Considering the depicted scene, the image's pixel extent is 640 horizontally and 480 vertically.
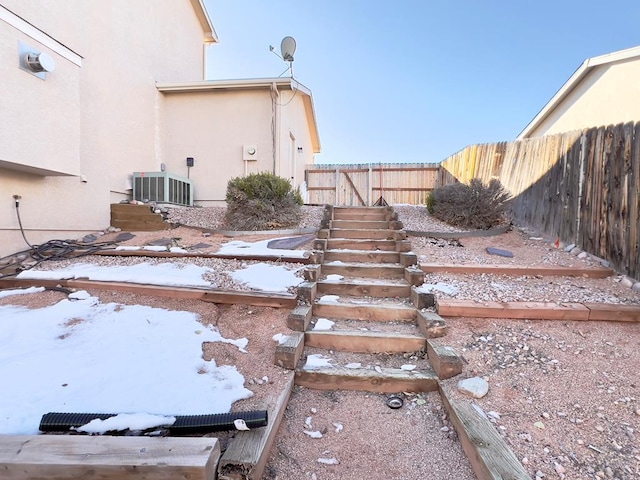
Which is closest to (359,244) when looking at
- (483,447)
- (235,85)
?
(483,447)

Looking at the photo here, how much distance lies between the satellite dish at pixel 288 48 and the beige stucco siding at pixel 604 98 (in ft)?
29.8

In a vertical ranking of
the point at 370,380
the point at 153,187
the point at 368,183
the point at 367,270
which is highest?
the point at 368,183

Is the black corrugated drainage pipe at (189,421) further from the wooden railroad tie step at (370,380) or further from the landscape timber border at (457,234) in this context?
the landscape timber border at (457,234)

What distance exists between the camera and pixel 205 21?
10305mm

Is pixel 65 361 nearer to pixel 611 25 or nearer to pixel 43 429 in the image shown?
pixel 43 429

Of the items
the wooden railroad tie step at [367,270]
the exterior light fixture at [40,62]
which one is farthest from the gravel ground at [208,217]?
the exterior light fixture at [40,62]

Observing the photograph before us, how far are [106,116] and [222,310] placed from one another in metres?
5.78

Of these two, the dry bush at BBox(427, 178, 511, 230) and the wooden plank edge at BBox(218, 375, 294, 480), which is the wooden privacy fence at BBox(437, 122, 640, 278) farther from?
the wooden plank edge at BBox(218, 375, 294, 480)

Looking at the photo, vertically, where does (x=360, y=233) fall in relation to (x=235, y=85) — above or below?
below

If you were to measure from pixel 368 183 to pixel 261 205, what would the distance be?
6.78m

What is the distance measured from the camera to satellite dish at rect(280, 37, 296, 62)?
314 inches

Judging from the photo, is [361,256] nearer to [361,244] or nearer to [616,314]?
[361,244]

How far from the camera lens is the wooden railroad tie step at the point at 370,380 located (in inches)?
87.5

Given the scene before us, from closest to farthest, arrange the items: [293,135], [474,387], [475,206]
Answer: [474,387], [475,206], [293,135]
